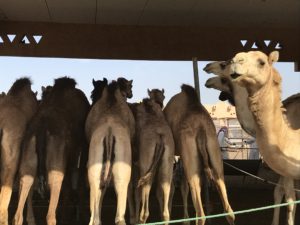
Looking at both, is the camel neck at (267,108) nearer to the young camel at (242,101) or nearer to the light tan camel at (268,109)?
the light tan camel at (268,109)

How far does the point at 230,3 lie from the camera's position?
7.38m

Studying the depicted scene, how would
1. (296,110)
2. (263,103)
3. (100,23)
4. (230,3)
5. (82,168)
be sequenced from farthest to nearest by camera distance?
(100,23)
(230,3)
(82,168)
(296,110)
(263,103)

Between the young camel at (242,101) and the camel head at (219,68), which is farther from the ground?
the camel head at (219,68)

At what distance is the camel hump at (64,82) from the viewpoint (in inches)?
262

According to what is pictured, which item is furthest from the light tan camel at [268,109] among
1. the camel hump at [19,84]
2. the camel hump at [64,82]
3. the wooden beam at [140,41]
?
the wooden beam at [140,41]

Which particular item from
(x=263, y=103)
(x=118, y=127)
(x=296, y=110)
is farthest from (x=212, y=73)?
(x=263, y=103)

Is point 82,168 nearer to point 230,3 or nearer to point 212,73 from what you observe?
point 212,73

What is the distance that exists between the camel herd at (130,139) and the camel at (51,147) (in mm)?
11

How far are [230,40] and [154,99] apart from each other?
7.26 feet

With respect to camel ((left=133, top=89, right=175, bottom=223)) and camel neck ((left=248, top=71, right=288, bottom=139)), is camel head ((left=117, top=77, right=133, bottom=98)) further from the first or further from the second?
camel neck ((left=248, top=71, right=288, bottom=139))

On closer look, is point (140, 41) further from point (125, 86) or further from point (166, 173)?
point (166, 173)

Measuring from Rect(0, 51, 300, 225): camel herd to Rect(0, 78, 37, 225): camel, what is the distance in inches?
0.4

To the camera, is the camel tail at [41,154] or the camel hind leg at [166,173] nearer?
the camel tail at [41,154]

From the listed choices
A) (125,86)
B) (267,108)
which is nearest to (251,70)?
(267,108)
